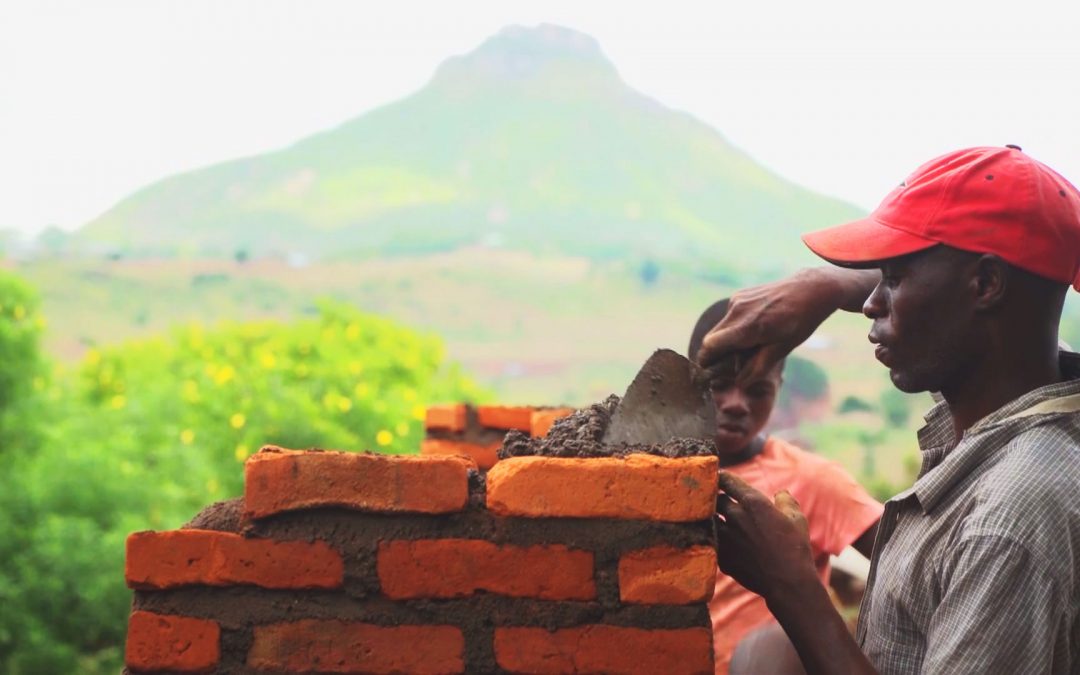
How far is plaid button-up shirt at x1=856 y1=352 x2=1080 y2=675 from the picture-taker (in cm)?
172

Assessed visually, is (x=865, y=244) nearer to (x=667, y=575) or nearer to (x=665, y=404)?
(x=665, y=404)

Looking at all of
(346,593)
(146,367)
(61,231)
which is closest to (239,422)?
(146,367)

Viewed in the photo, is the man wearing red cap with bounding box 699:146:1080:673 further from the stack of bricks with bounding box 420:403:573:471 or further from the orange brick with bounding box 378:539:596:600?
the stack of bricks with bounding box 420:403:573:471

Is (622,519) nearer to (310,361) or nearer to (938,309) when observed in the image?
(938,309)

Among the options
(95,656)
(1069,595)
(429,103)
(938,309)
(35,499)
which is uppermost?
(429,103)

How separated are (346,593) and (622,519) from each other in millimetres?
450

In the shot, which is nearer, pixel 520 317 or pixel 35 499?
pixel 35 499

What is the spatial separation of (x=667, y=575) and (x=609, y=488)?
0.52 feet

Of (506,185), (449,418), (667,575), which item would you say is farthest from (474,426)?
(506,185)

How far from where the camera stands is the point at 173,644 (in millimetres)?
1886

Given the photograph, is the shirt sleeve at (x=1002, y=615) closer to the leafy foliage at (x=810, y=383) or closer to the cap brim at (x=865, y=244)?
the cap brim at (x=865, y=244)

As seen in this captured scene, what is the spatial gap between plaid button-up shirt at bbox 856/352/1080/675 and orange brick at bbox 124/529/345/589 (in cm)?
92

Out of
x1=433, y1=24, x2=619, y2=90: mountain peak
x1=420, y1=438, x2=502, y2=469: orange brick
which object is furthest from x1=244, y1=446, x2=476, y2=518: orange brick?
x1=433, y1=24, x2=619, y2=90: mountain peak

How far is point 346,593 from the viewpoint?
6.16 feet
